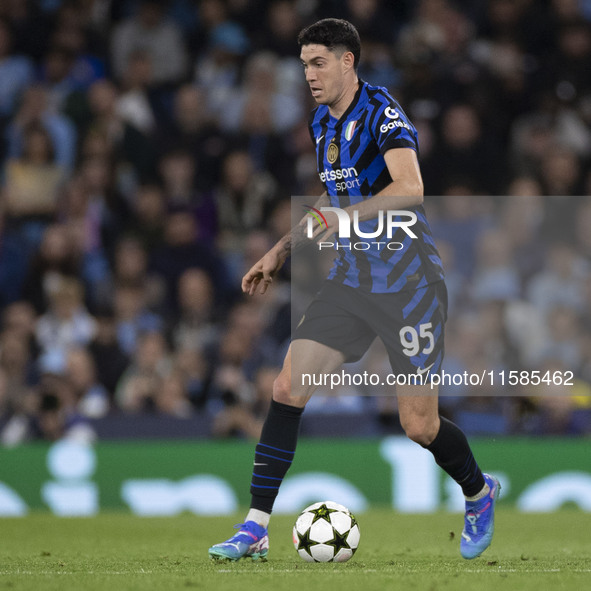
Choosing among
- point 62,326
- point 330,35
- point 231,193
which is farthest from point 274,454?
point 231,193

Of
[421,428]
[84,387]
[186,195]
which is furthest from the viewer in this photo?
[186,195]

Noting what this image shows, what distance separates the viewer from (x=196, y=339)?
393 inches

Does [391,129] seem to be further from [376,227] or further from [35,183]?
[35,183]

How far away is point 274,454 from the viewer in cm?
524

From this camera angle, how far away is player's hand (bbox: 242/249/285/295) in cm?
495

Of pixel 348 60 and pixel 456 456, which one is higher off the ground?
pixel 348 60

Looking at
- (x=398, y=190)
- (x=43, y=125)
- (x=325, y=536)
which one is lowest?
(x=325, y=536)

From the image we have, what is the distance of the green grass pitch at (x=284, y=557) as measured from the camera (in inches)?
175

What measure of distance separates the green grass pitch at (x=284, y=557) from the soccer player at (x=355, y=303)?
44 centimetres

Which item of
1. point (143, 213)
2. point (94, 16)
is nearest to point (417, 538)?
point (143, 213)

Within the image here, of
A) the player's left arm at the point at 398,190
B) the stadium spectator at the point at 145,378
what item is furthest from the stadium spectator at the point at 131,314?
the player's left arm at the point at 398,190

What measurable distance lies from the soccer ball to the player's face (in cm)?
188

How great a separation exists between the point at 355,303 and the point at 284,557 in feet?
4.35

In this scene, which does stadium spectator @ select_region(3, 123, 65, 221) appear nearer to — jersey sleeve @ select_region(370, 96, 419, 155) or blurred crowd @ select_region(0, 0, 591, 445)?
blurred crowd @ select_region(0, 0, 591, 445)
